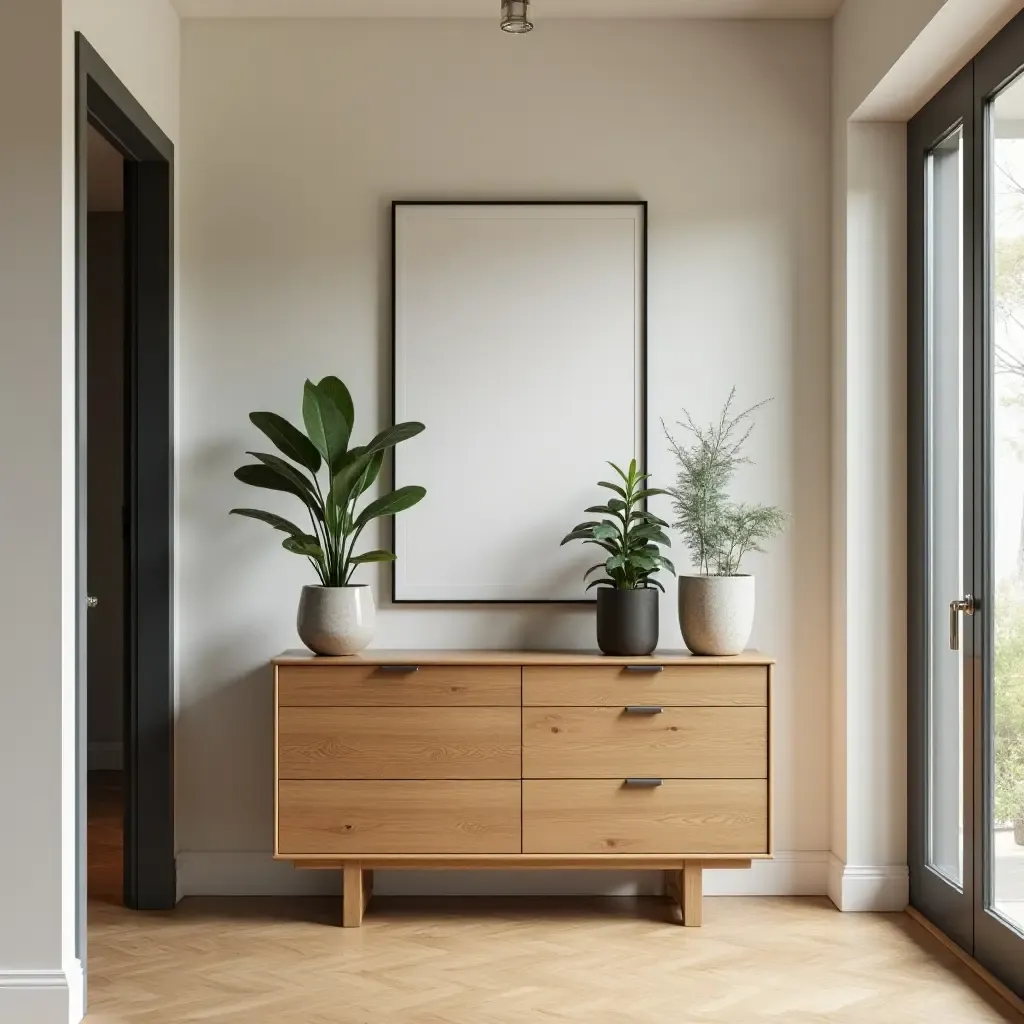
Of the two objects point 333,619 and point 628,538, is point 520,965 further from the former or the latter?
point 628,538

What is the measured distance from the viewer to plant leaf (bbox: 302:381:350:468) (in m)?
3.40

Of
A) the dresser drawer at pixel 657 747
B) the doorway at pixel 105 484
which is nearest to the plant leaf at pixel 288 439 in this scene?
the dresser drawer at pixel 657 747

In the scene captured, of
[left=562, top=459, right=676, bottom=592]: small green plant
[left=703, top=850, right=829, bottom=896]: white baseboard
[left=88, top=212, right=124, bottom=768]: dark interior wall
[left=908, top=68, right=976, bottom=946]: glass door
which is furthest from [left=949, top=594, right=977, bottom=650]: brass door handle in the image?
[left=88, top=212, right=124, bottom=768]: dark interior wall

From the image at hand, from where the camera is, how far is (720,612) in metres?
3.39

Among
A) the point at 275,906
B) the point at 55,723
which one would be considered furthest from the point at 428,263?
the point at 275,906

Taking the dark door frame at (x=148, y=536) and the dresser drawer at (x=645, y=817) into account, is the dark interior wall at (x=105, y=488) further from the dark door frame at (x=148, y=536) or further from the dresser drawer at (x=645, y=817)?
the dresser drawer at (x=645, y=817)

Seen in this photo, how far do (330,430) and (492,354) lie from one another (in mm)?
630

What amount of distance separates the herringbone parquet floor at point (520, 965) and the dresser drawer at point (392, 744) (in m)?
0.49

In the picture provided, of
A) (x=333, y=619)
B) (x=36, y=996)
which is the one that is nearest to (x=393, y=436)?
(x=333, y=619)

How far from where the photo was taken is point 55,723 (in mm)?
2635

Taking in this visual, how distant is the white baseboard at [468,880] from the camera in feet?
12.1

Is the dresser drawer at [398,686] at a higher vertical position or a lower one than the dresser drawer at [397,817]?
higher

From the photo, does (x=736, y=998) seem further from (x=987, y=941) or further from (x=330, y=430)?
(x=330, y=430)

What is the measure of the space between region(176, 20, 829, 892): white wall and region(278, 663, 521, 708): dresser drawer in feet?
1.26
